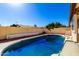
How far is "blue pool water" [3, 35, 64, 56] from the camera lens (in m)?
3.85

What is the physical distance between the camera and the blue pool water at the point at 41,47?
3.85 meters

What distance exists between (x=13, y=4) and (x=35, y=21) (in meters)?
0.38

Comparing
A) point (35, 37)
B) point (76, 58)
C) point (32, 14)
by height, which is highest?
point (32, 14)

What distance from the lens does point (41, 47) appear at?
388 cm

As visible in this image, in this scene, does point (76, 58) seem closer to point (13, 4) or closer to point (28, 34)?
point (28, 34)

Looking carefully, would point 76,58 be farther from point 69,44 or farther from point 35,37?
point 35,37

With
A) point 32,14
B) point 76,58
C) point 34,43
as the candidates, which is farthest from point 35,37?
point 76,58

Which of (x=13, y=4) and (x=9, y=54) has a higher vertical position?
(x=13, y=4)

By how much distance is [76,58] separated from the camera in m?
3.82

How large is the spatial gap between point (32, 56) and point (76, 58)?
0.60 meters

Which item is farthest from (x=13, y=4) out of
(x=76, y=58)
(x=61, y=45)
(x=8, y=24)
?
(x=76, y=58)

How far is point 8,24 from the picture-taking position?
386 cm

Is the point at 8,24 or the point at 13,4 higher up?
the point at 13,4

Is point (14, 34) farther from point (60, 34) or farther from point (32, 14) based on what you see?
point (60, 34)
